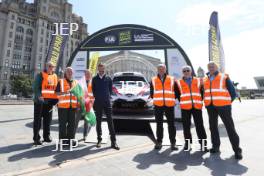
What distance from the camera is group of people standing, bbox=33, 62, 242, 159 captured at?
4.28 metres

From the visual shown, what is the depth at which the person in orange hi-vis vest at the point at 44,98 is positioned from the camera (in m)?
4.80

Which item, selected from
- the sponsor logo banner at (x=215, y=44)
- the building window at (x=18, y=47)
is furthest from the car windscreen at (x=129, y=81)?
the building window at (x=18, y=47)

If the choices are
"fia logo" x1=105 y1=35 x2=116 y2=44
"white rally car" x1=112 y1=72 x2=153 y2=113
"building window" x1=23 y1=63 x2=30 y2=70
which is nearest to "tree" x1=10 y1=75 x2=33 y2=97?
"building window" x1=23 y1=63 x2=30 y2=70

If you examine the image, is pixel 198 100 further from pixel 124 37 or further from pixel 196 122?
pixel 124 37

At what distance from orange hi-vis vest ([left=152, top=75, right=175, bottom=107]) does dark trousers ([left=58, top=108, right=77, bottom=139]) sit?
6.79ft

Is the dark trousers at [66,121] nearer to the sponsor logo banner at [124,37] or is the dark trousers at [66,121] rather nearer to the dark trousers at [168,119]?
the dark trousers at [168,119]

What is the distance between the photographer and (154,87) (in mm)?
4945

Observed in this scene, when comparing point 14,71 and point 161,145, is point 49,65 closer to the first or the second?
point 161,145

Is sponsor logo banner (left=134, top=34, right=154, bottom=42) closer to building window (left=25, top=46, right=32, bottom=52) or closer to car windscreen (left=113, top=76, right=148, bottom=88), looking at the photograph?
car windscreen (left=113, top=76, right=148, bottom=88)

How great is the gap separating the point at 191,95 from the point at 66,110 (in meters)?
3.01

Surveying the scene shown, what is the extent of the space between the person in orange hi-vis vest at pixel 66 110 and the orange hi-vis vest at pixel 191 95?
2.64 m

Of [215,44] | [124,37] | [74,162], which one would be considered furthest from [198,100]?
[215,44]

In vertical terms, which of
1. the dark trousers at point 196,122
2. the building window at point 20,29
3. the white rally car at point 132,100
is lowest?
the dark trousers at point 196,122

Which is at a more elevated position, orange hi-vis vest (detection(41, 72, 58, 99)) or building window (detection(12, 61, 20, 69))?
building window (detection(12, 61, 20, 69))
